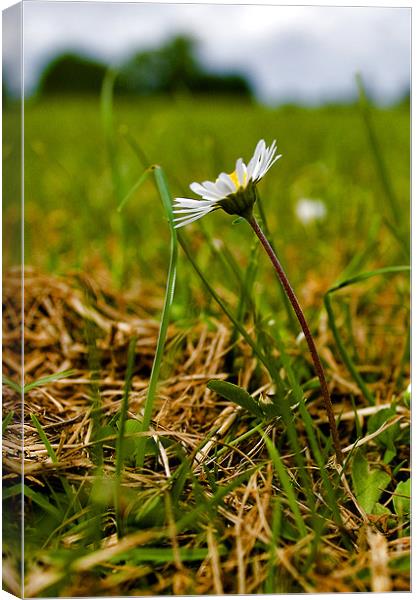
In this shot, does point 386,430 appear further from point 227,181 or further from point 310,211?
point 310,211

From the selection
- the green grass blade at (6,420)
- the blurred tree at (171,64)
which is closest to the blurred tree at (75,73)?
the blurred tree at (171,64)

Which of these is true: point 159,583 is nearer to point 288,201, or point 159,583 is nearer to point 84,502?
point 84,502

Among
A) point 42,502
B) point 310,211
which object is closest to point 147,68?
point 310,211

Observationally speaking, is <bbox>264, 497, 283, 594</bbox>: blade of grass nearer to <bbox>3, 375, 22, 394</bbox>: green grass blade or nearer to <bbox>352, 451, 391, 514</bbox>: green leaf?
<bbox>352, 451, 391, 514</bbox>: green leaf

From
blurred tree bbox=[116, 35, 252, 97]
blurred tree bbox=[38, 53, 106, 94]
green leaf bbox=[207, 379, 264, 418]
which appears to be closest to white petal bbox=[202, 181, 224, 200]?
green leaf bbox=[207, 379, 264, 418]

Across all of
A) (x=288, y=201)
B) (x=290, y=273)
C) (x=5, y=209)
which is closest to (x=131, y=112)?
(x=288, y=201)

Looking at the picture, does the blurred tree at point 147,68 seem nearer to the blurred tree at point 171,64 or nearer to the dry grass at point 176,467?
the blurred tree at point 171,64
